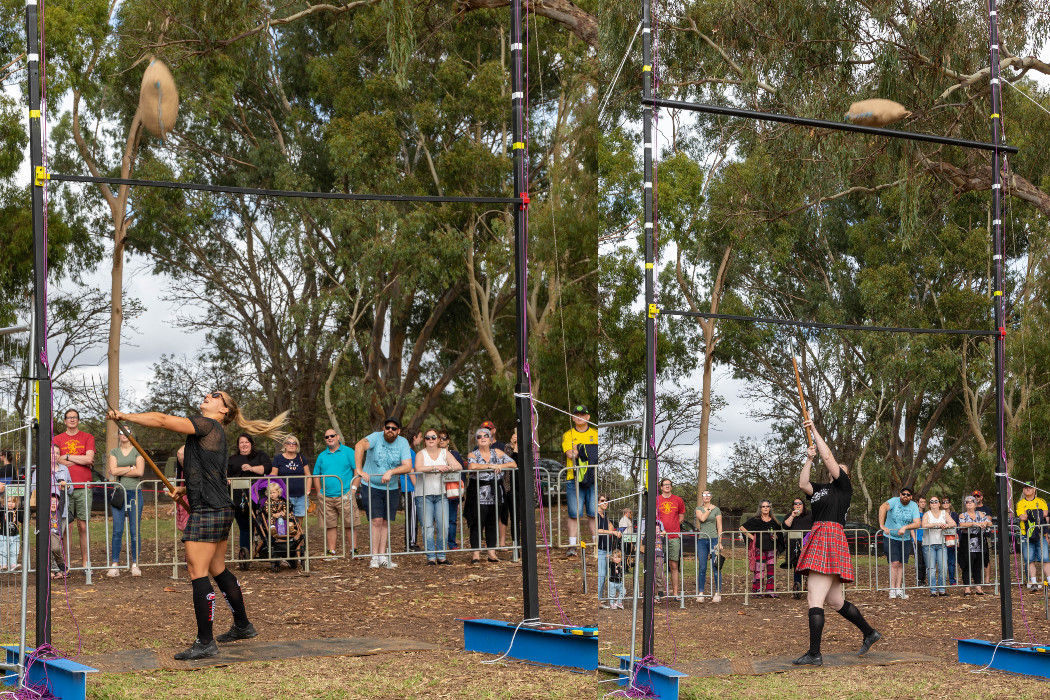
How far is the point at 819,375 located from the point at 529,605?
6.04ft

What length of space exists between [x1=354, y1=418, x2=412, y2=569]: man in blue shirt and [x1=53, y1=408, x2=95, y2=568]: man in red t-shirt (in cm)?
150

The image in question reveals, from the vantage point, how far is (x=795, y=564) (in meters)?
4.86

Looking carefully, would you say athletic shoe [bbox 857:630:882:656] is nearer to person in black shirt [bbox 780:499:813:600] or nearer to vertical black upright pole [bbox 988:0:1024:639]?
person in black shirt [bbox 780:499:813:600]

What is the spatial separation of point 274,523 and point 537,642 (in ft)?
7.32

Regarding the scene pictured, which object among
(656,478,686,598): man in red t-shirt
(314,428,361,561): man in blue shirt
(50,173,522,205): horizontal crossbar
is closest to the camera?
(50,173,522,205): horizontal crossbar

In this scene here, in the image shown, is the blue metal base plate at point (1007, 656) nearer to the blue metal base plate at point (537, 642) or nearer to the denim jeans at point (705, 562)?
the denim jeans at point (705, 562)

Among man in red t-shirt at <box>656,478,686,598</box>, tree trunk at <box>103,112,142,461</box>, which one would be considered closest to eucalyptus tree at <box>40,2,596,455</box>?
tree trunk at <box>103,112,142,461</box>

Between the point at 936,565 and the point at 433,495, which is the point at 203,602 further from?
the point at 936,565

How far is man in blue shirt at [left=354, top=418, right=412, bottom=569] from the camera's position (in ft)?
19.5

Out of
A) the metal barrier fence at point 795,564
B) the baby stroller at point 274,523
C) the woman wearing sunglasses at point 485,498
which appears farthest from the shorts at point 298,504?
the metal barrier fence at point 795,564

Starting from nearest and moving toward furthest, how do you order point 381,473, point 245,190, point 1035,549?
point 245,190 < point 1035,549 < point 381,473

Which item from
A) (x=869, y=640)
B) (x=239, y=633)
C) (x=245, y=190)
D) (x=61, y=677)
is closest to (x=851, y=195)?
(x=869, y=640)

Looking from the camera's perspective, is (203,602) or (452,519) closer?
(203,602)

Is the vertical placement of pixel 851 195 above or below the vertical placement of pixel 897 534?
above
